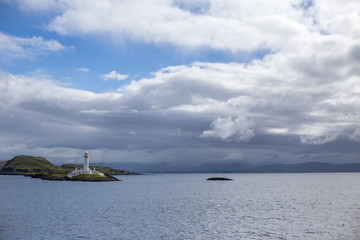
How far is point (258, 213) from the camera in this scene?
2707 inches

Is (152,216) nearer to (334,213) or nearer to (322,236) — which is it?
(322,236)

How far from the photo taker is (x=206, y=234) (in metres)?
46.9

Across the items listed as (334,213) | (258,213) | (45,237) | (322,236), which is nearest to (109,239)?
(45,237)

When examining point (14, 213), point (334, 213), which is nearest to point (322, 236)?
point (334, 213)

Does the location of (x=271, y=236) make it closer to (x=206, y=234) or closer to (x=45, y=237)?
(x=206, y=234)

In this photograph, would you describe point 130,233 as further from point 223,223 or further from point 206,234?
point 223,223

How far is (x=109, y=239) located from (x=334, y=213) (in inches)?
2029

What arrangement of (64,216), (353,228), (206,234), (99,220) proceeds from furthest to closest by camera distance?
1. (64,216)
2. (99,220)
3. (353,228)
4. (206,234)

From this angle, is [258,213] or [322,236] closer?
[322,236]

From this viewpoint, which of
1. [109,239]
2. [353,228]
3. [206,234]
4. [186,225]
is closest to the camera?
[109,239]

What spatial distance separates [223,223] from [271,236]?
11.9 m

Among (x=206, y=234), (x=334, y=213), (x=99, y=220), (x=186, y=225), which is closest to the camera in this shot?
(x=206, y=234)

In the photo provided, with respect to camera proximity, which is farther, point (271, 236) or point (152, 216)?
point (152, 216)

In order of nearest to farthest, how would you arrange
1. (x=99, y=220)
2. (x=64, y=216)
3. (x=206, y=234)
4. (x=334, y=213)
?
(x=206, y=234)
(x=99, y=220)
(x=64, y=216)
(x=334, y=213)
